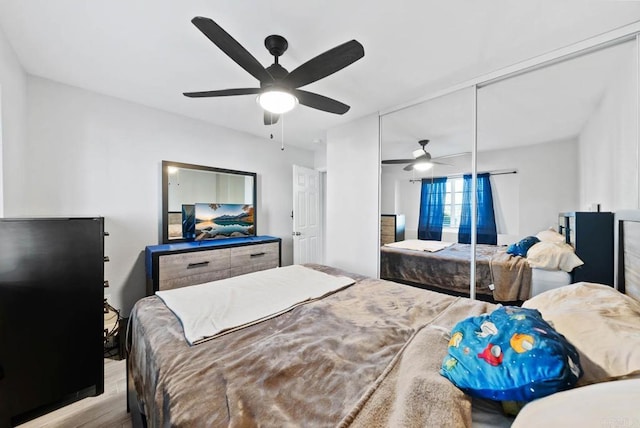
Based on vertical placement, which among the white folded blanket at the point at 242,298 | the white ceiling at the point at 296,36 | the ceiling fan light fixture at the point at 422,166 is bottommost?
the white folded blanket at the point at 242,298

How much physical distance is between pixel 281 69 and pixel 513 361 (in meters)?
1.88

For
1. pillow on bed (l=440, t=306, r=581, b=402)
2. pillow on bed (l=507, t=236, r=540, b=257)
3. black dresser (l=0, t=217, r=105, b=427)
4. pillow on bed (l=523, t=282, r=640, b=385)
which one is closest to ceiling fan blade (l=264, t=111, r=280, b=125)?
black dresser (l=0, t=217, r=105, b=427)

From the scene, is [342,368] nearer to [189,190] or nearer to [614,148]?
[614,148]

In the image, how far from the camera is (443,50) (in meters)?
1.85

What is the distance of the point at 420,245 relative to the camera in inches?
103

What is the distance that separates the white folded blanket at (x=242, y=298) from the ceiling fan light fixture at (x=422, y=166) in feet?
4.89

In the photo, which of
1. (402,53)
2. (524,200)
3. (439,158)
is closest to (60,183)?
(402,53)

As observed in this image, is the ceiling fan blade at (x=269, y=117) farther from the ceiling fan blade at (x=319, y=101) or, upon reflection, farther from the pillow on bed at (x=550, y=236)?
the pillow on bed at (x=550, y=236)

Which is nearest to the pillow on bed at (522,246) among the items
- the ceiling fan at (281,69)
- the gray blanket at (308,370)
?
the gray blanket at (308,370)

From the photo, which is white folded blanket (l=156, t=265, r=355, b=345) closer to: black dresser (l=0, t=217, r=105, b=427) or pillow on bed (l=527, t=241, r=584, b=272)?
black dresser (l=0, t=217, r=105, b=427)

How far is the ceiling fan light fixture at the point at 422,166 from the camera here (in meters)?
2.57

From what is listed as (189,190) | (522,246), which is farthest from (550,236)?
(189,190)

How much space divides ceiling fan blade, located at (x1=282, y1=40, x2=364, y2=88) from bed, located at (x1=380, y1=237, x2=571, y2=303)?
189 cm

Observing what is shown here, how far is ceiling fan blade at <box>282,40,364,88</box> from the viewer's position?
1.37 metres
